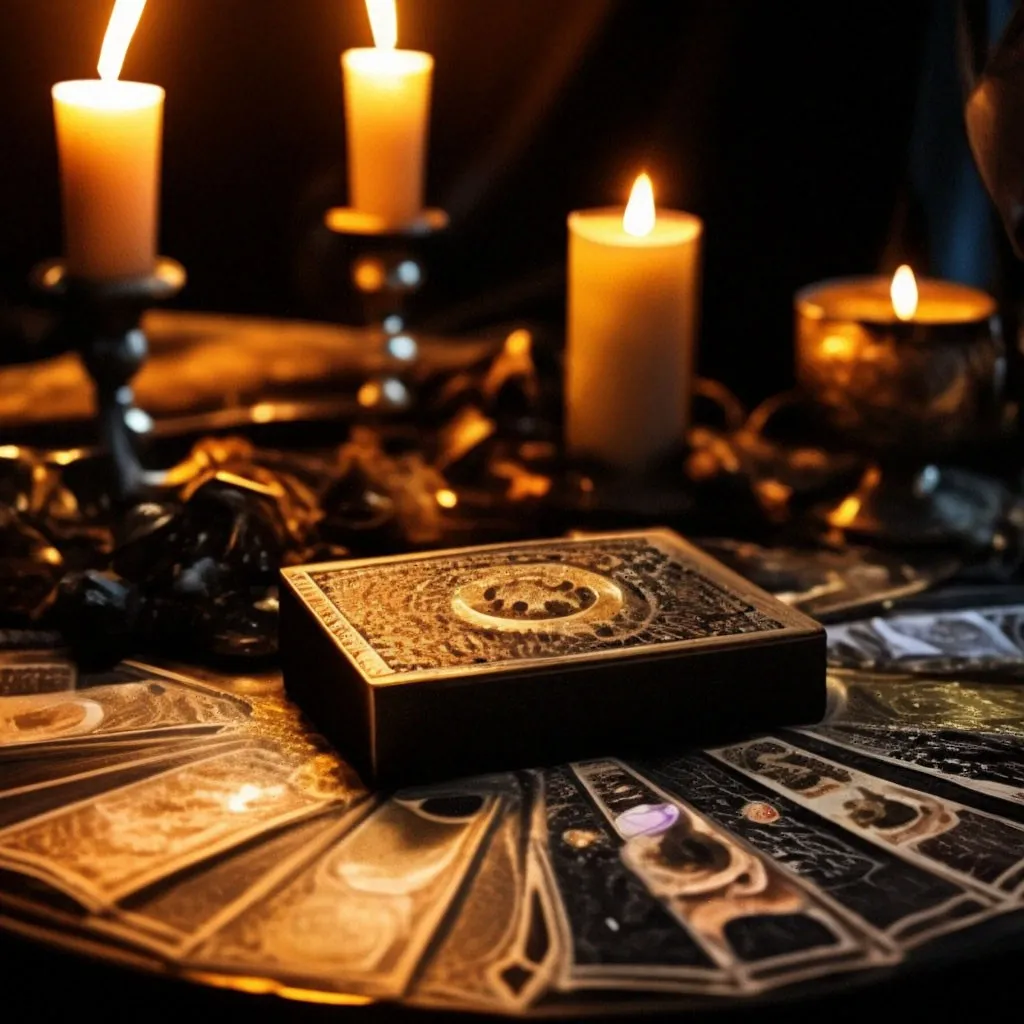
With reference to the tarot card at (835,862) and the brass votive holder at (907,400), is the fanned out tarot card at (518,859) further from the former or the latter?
the brass votive holder at (907,400)

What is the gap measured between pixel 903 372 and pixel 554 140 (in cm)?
49

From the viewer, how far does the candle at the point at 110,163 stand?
98cm

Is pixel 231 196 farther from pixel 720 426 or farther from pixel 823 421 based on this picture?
pixel 823 421

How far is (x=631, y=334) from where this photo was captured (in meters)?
1.06

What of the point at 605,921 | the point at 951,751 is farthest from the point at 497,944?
the point at 951,751

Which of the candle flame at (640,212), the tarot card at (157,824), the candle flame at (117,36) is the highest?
the candle flame at (117,36)

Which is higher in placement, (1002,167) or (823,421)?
(1002,167)

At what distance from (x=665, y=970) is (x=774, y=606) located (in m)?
0.26

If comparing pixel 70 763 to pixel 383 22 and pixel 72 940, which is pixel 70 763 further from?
pixel 383 22

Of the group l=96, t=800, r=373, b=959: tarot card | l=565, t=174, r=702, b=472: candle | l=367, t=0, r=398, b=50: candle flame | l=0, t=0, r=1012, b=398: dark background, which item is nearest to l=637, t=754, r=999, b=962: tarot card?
l=96, t=800, r=373, b=959: tarot card

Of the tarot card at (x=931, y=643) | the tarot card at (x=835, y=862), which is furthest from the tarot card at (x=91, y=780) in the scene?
the tarot card at (x=931, y=643)

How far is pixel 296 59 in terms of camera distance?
1381 mm

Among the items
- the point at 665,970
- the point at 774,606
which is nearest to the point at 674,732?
the point at 774,606

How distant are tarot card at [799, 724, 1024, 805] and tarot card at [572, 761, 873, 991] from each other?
12cm
